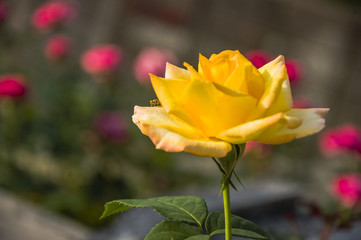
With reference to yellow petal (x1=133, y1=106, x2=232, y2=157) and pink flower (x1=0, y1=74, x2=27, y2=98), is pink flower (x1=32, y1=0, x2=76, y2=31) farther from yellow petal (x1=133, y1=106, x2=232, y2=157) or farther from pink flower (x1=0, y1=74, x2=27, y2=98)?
yellow petal (x1=133, y1=106, x2=232, y2=157)

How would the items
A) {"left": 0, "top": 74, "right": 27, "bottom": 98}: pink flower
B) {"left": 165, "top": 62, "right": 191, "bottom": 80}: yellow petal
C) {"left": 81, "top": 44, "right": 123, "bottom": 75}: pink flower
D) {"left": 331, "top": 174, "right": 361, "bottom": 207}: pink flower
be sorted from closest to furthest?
{"left": 165, "top": 62, "right": 191, "bottom": 80}: yellow petal, {"left": 331, "top": 174, "right": 361, "bottom": 207}: pink flower, {"left": 0, "top": 74, "right": 27, "bottom": 98}: pink flower, {"left": 81, "top": 44, "right": 123, "bottom": 75}: pink flower

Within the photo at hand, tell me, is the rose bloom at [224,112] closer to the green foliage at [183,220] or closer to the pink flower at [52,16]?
the green foliage at [183,220]

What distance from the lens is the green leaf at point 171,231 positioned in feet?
1.89

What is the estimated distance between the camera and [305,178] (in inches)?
132

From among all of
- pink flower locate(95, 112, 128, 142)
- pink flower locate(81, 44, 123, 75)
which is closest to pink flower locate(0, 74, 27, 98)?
pink flower locate(95, 112, 128, 142)

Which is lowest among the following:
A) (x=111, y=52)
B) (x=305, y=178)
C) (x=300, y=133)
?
(x=305, y=178)

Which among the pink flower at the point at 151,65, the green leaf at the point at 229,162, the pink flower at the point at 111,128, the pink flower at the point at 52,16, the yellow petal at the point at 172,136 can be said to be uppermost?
the yellow petal at the point at 172,136

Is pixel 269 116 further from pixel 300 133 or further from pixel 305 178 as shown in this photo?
pixel 305 178

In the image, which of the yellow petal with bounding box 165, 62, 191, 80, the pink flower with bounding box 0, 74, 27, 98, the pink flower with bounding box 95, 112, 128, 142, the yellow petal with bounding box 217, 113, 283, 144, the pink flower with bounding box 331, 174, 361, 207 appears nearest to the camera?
the yellow petal with bounding box 217, 113, 283, 144

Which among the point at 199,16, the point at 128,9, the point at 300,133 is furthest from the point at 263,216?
the point at 128,9

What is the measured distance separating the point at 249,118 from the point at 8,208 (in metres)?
1.86

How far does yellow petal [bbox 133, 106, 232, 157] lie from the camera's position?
0.52m

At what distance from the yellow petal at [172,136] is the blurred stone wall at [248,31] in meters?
3.35

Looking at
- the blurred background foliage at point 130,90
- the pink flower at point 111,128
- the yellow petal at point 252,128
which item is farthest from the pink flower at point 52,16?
the yellow petal at point 252,128
